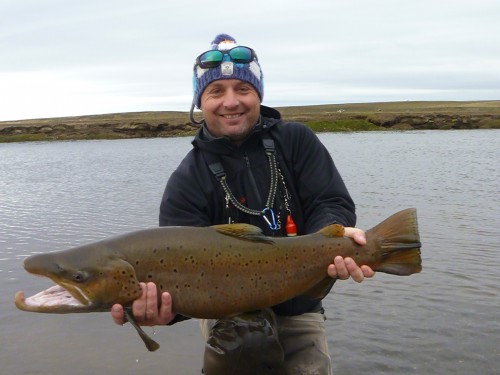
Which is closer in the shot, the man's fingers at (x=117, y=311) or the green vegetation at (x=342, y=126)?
the man's fingers at (x=117, y=311)

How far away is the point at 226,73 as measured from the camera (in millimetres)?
4832

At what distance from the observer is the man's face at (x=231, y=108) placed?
479 centimetres

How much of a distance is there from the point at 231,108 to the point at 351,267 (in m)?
1.56

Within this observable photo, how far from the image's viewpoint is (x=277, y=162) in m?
4.89

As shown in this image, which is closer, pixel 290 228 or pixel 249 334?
pixel 249 334

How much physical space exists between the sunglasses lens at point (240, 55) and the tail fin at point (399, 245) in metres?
1.75

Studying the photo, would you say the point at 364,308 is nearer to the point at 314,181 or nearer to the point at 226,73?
the point at 314,181

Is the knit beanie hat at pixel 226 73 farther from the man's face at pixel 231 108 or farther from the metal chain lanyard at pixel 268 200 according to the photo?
the metal chain lanyard at pixel 268 200

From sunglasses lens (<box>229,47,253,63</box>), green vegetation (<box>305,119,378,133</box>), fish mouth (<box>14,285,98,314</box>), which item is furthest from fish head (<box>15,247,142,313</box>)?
green vegetation (<box>305,119,378,133</box>)

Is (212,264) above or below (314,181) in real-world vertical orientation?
below

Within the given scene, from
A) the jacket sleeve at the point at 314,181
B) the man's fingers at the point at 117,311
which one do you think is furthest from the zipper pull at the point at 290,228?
the man's fingers at the point at 117,311

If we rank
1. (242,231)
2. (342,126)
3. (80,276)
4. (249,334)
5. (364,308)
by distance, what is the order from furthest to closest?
(342,126), (364,308), (249,334), (242,231), (80,276)

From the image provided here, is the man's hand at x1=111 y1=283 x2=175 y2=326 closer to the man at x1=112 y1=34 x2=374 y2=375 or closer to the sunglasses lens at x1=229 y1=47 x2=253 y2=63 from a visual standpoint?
the man at x1=112 y1=34 x2=374 y2=375

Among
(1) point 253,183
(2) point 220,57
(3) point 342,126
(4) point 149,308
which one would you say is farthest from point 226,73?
(3) point 342,126
